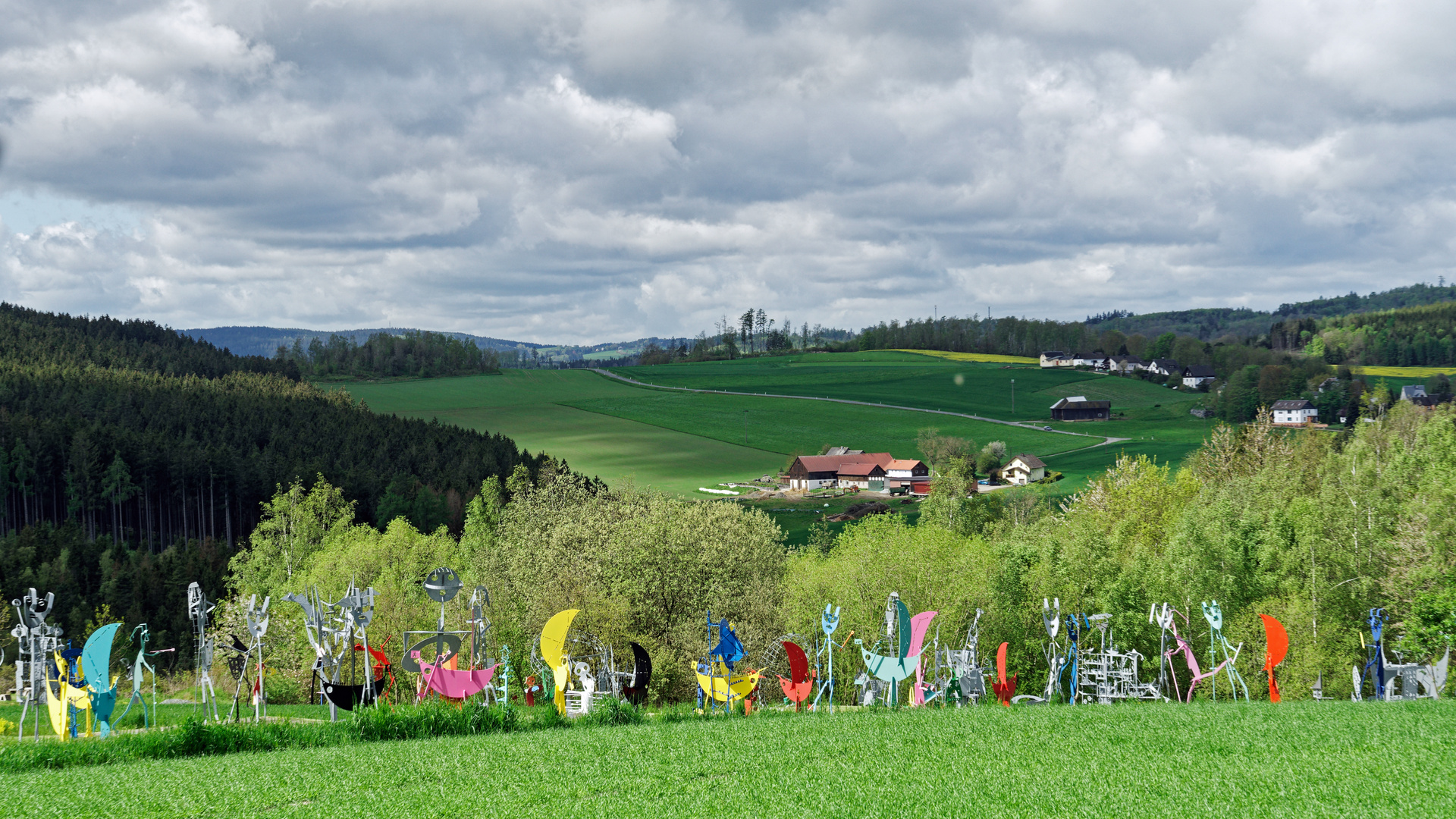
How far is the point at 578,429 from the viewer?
5743 inches

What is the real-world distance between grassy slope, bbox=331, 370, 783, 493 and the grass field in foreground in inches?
2417

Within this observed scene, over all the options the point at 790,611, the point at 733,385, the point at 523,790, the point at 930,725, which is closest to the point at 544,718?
the point at 523,790

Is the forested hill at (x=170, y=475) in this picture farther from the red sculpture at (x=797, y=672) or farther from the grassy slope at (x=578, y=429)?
the red sculpture at (x=797, y=672)

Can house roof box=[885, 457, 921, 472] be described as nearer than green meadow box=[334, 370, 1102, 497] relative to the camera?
Yes

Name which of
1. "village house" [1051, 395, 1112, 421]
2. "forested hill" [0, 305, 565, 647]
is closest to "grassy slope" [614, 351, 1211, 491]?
"village house" [1051, 395, 1112, 421]

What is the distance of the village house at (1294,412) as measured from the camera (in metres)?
136

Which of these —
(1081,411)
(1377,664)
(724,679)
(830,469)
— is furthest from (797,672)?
(1081,411)

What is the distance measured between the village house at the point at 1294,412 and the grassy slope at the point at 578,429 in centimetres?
7597

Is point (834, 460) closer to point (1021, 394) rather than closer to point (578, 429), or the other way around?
point (578, 429)

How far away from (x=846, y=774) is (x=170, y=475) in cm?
11998

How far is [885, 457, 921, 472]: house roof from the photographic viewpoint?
117750mm

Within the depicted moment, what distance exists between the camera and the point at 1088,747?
59.9 ft

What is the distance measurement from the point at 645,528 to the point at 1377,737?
34.7m

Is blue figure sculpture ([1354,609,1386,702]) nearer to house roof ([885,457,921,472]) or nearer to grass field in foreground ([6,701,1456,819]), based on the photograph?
grass field in foreground ([6,701,1456,819])
